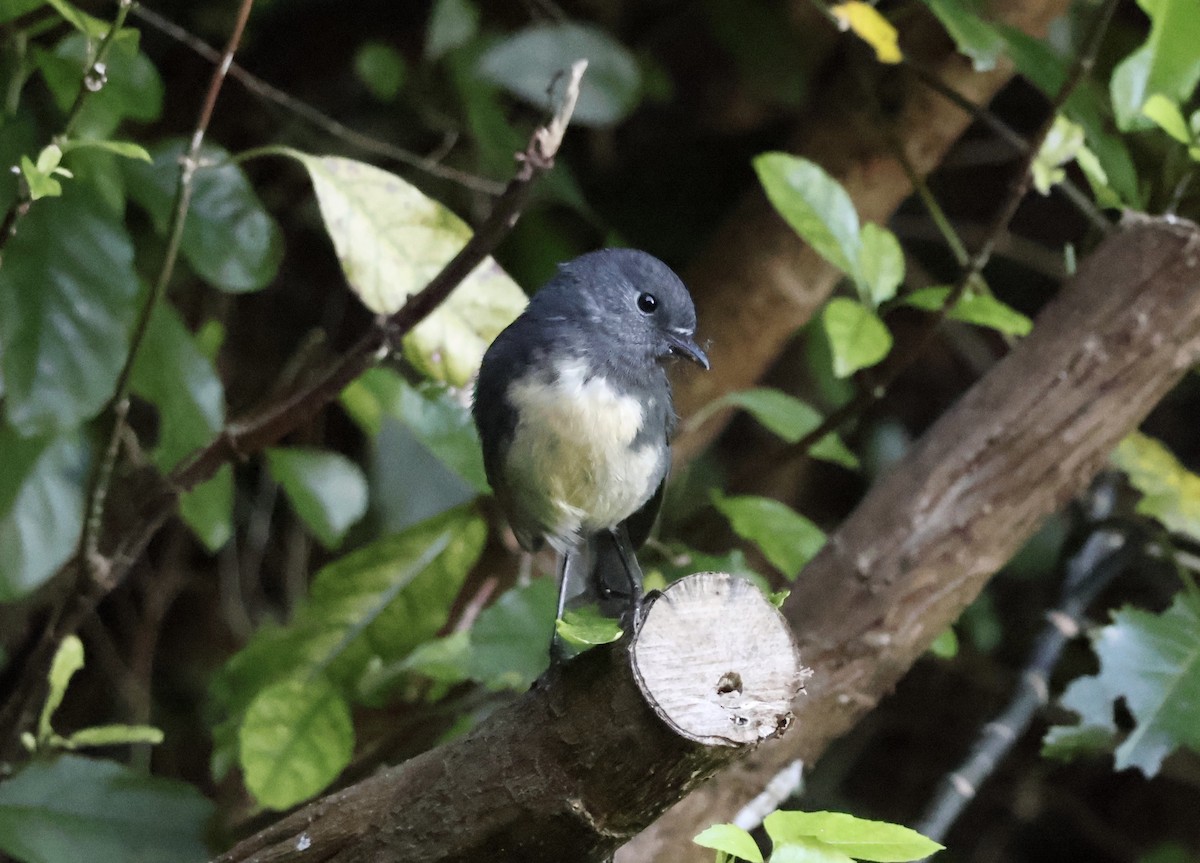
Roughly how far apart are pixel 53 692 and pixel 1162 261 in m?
1.41

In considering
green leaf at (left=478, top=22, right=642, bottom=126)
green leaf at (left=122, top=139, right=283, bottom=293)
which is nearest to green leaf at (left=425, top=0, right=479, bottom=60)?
green leaf at (left=478, top=22, right=642, bottom=126)

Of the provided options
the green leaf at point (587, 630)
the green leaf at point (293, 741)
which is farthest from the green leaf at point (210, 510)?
the green leaf at point (587, 630)

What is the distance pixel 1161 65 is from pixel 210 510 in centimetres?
137

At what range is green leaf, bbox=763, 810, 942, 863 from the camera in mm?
823

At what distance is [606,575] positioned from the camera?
1391 mm

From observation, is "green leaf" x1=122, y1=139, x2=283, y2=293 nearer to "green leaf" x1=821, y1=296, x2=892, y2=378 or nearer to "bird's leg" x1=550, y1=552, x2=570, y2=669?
"bird's leg" x1=550, y1=552, x2=570, y2=669

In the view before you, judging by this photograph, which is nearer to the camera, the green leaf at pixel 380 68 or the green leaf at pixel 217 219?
the green leaf at pixel 217 219

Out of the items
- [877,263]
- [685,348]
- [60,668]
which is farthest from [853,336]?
[60,668]

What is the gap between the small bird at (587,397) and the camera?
3.72 feet

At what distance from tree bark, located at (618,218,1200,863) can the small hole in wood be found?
556 millimetres

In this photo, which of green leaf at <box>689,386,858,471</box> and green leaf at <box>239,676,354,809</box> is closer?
green leaf at <box>239,676,354,809</box>

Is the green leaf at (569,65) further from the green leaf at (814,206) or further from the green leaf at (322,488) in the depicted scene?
the green leaf at (322,488)

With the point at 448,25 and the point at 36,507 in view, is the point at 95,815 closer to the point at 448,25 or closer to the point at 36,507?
the point at 36,507

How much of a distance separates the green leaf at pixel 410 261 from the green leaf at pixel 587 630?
423 mm
